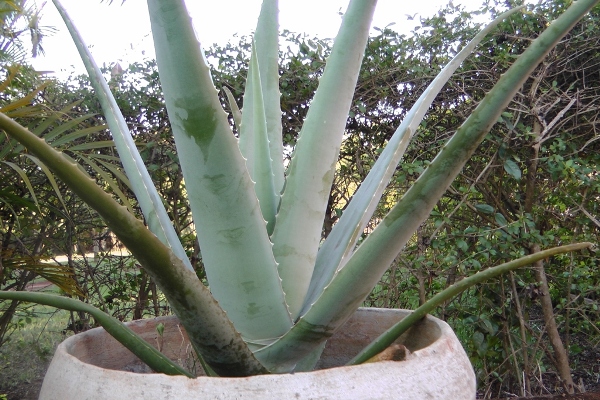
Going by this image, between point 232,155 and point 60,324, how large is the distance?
122 inches

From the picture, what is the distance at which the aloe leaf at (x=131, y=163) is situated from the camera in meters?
0.69

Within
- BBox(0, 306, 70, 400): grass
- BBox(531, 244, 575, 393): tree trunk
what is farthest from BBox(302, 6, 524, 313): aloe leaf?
BBox(0, 306, 70, 400): grass

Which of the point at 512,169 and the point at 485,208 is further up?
the point at 512,169

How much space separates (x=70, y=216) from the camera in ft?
7.55

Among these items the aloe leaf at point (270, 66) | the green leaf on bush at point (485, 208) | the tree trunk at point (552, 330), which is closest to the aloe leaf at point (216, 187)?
the aloe leaf at point (270, 66)

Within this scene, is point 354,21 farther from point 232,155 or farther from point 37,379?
point 37,379

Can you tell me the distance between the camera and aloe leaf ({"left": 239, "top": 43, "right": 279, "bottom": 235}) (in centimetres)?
77

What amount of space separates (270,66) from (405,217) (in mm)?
467

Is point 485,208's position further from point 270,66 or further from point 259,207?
point 259,207

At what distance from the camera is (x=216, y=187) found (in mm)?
531

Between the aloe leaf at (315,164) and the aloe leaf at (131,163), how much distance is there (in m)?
0.15

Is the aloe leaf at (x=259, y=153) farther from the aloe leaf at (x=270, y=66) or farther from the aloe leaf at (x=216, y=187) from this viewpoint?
the aloe leaf at (x=216, y=187)

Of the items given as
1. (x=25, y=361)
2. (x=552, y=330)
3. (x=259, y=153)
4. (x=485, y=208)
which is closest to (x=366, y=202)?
(x=259, y=153)

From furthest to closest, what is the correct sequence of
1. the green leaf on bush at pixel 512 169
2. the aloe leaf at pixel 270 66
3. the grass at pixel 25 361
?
the grass at pixel 25 361, the green leaf on bush at pixel 512 169, the aloe leaf at pixel 270 66
